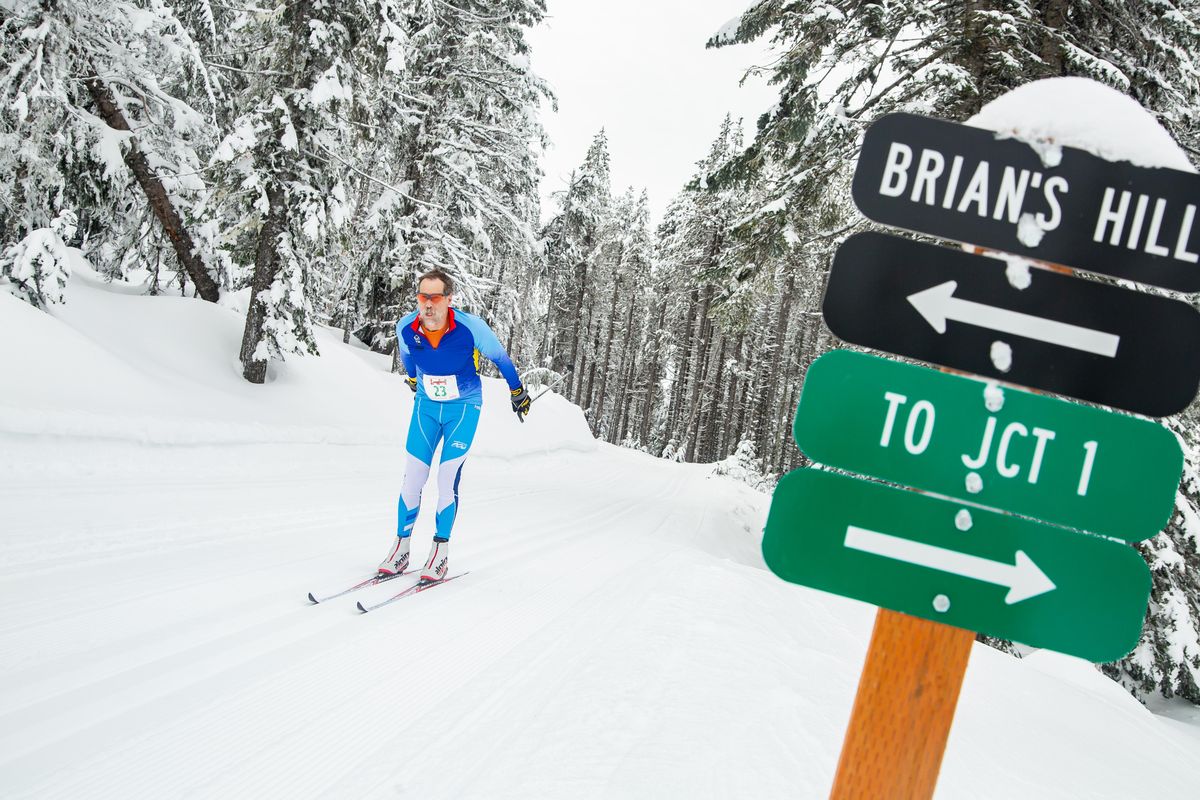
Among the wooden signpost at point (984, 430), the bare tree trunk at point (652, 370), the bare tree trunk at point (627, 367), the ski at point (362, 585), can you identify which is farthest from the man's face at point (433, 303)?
the bare tree trunk at point (627, 367)

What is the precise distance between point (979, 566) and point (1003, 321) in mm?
527

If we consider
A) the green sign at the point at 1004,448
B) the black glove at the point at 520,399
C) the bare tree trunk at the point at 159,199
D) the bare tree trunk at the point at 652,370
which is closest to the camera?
the green sign at the point at 1004,448

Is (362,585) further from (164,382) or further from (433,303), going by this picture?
(164,382)

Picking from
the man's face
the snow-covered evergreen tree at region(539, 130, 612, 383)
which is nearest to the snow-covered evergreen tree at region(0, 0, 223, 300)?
the man's face

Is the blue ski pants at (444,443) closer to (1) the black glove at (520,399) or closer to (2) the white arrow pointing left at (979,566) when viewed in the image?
(1) the black glove at (520,399)

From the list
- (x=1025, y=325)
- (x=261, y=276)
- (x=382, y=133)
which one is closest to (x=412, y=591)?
(x=1025, y=325)

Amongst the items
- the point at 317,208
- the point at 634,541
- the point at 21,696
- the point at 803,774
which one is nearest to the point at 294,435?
the point at 317,208

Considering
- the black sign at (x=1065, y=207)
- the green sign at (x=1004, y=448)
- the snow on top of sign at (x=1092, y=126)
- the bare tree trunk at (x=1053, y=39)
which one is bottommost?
the green sign at (x=1004, y=448)

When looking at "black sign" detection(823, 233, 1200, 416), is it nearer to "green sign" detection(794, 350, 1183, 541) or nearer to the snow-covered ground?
"green sign" detection(794, 350, 1183, 541)

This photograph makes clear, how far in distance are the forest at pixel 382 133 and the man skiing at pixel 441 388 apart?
3163mm

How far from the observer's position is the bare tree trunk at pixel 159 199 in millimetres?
10164

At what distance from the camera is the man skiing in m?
4.95

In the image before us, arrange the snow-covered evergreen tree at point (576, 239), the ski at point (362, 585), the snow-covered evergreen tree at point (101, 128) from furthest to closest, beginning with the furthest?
1. the snow-covered evergreen tree at point (576, 239)
2. the snow-covered evergreen tree at point (101, 128)
3. the ski at point (362, 585)

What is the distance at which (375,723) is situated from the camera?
2.62 meters
